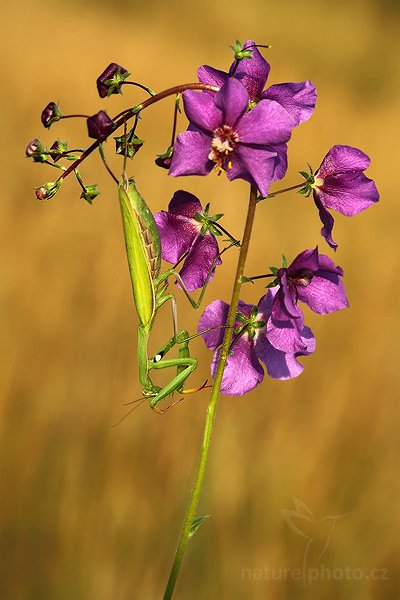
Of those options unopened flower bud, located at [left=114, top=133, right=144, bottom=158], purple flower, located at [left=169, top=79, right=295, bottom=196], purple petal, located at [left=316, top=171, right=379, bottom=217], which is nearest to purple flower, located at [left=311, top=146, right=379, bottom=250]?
purple petal, located at [left=316, top=171, right=379, bottom=217]

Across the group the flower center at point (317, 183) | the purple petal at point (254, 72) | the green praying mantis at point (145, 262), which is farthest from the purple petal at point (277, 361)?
the purple petal at point (254, 72)

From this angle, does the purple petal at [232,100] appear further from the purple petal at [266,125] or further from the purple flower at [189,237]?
the purple flower at [189,237]

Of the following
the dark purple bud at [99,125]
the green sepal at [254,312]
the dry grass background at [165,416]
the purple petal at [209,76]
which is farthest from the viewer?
the dry grass background at [165,416]

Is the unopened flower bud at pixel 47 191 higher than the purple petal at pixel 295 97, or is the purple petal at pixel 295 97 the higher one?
the purple petal at pixel 295 97

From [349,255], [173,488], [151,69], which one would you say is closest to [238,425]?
[173,488]

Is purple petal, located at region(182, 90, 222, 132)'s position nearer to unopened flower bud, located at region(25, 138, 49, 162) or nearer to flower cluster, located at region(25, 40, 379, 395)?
flower cluster, located at region(25, 40, 379, 395)

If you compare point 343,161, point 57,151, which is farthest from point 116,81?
point 343,161
